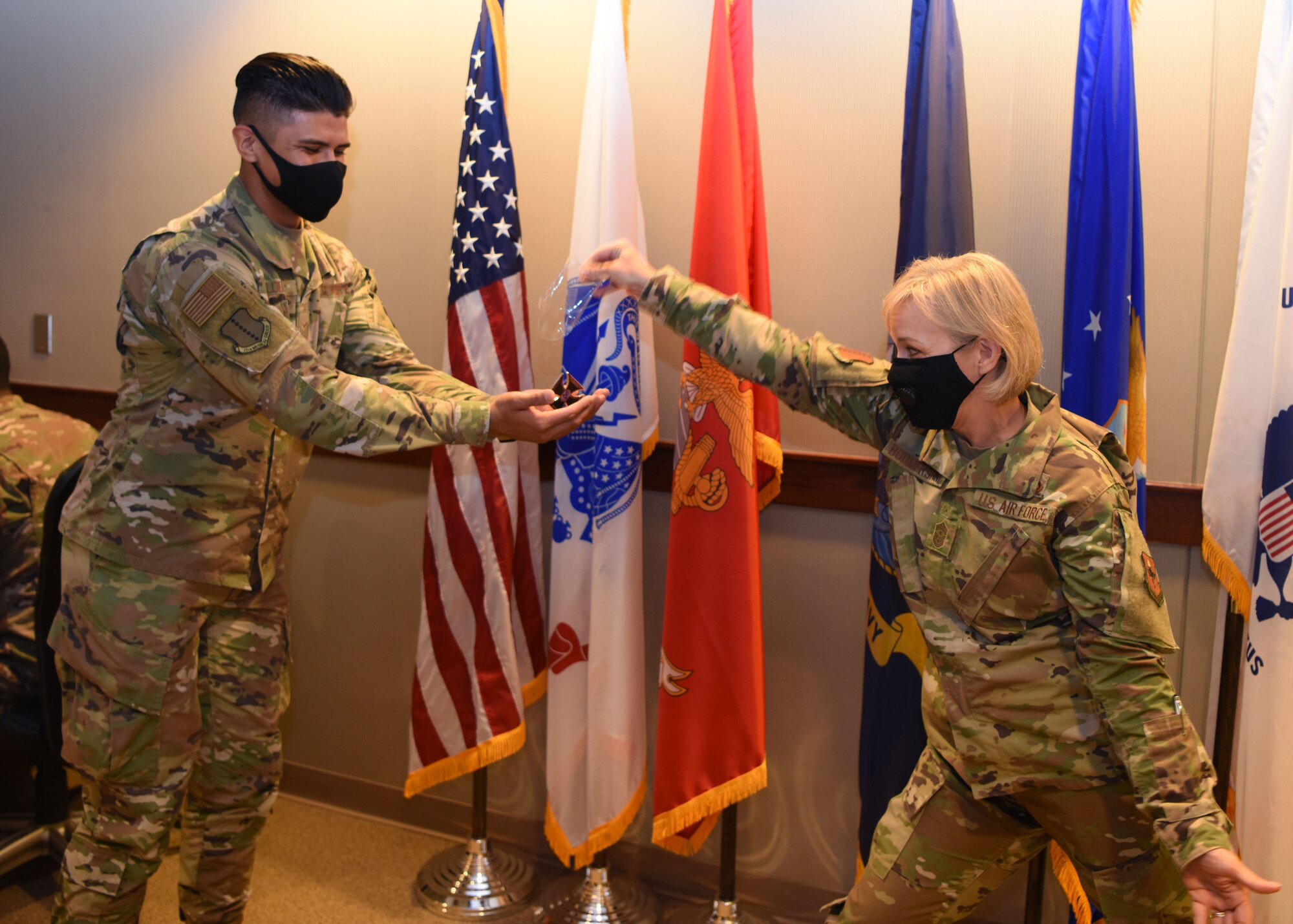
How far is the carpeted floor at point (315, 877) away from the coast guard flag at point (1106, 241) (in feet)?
6.81

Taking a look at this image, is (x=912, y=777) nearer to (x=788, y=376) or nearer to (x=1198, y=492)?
(x=788, y=376)

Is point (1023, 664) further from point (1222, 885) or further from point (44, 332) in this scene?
point (44, 332)

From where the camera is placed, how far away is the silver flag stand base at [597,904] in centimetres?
265

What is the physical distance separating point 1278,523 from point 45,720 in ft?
8.62

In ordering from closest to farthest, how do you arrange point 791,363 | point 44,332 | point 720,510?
point 791,363 → point 720,510 → point 44,332

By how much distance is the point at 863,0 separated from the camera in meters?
2.48

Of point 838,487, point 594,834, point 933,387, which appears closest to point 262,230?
point 933,387

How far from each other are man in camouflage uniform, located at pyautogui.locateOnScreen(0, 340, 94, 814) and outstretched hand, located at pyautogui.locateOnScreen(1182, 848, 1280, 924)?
2.38m

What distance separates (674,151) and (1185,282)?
124cm

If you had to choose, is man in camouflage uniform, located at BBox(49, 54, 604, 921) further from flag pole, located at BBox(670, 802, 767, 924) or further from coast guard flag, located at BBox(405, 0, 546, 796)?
flag pole, located at BBox(670, 802, 767, 924)

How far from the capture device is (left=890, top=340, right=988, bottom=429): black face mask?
1.63m

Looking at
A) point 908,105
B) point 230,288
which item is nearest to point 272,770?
point 230,288

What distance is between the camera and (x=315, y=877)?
2.86 meters

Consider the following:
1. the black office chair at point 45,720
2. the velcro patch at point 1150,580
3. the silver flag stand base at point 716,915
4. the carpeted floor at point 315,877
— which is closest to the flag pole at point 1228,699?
the velcro patch at point 1150,580
